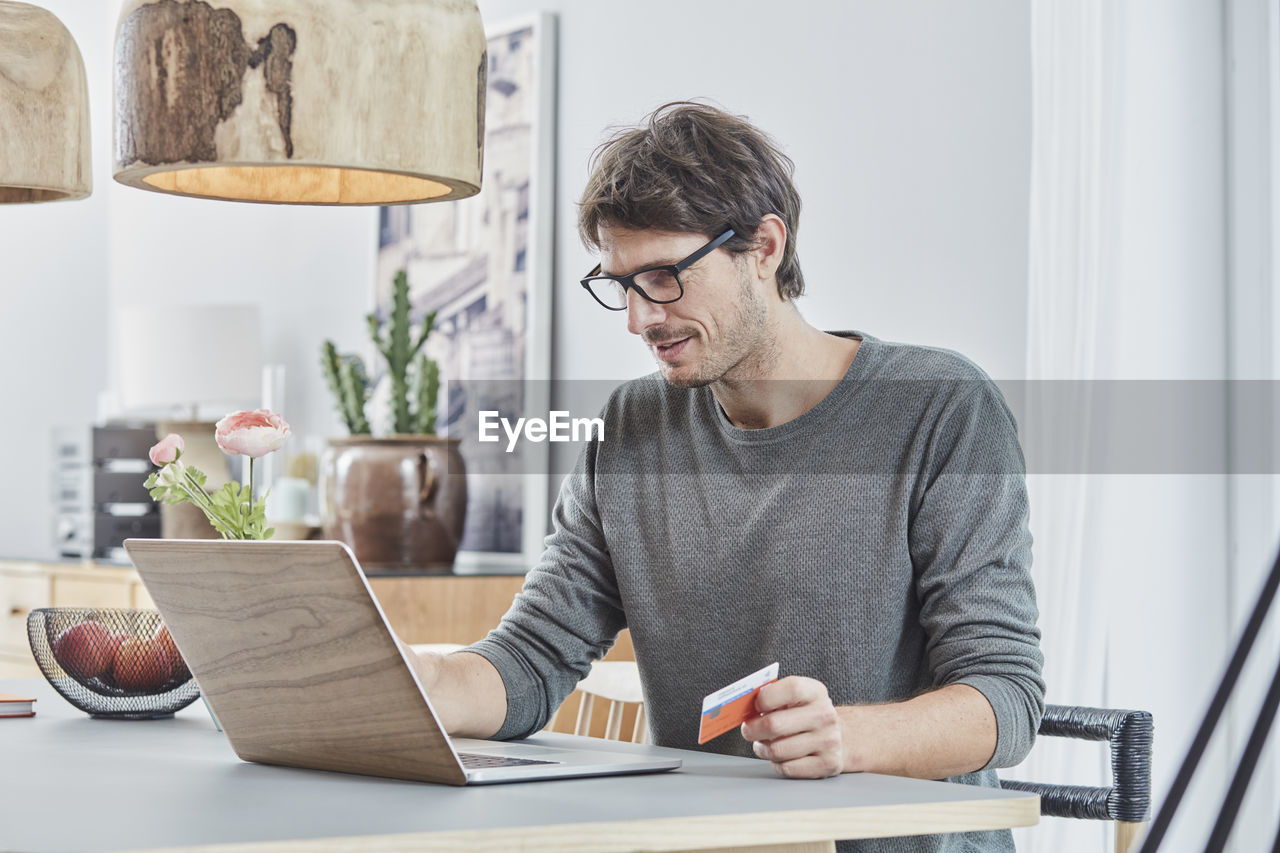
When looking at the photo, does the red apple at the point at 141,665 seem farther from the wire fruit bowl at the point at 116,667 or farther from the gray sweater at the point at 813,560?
the gray sweater at the point at 813,560

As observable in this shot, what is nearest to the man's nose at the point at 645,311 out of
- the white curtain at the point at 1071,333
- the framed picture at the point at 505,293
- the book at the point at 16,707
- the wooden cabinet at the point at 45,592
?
the book at the point at 16,707

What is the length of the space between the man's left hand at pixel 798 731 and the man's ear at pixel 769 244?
0.66 m

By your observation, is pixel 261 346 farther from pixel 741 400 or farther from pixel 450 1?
pixel 450 1

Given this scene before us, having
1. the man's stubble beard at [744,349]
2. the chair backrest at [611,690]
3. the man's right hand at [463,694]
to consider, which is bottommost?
the chair backrest at [611,690]

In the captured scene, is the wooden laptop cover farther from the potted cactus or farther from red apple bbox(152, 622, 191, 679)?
the potted cactus

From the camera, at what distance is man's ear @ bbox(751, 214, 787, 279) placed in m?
1.69

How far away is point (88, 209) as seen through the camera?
15.6 ft

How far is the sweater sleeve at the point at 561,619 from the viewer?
5.06ft

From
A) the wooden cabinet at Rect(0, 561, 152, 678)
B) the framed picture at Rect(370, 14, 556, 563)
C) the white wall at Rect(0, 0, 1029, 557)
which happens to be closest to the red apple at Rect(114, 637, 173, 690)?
the white wall at Rect(0, 0, 1029, 557)

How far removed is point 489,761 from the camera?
1.19 m

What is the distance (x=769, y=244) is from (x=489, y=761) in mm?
741

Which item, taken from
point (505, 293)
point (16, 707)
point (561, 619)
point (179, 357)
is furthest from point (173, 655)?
point (179, 357)

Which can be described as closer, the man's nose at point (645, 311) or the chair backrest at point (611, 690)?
the man's nose at point (645, 311)

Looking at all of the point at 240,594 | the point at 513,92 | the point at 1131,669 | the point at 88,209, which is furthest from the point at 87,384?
the point at 240,594
